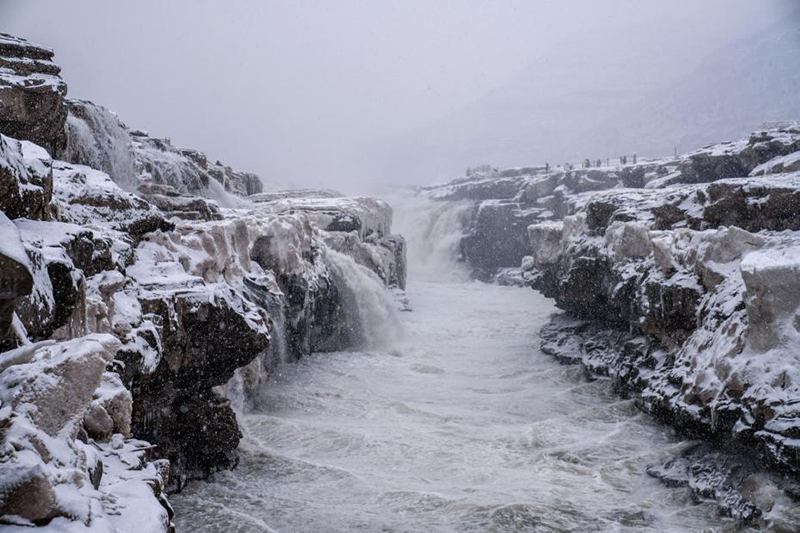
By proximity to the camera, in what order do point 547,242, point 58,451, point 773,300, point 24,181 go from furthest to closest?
point 547,242 → point 773,300 → point 24,181 → point 58,451

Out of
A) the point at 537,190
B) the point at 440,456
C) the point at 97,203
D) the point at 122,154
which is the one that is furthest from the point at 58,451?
the point at 537,190

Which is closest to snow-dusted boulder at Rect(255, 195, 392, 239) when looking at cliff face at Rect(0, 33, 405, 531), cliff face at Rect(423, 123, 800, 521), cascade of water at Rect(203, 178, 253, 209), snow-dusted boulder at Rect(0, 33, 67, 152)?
cascade of water at Rect(203, 178, 253, 209)

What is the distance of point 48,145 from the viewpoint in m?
8.74

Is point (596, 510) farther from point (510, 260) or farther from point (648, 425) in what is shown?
point (510, 260)

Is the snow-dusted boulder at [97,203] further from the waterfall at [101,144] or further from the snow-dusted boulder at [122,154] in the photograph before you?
the waterfall at [101,144]

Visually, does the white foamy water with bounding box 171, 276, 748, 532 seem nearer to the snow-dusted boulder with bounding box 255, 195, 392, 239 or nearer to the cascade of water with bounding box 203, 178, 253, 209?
the cascade of water with bounding box 203, 178, 253, 209

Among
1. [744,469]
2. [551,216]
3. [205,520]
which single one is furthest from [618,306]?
[551,216]

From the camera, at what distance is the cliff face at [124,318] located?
3.15m

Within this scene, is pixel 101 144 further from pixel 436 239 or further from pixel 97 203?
pixel 436 239

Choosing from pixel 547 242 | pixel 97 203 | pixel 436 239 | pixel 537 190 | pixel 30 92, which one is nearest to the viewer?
pixel 97 203

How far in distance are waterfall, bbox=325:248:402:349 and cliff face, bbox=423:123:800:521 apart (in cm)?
484

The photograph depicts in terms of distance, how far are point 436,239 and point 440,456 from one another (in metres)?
33.5

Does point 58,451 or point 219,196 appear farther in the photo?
point 219,196

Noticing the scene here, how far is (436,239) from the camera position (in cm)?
4356
